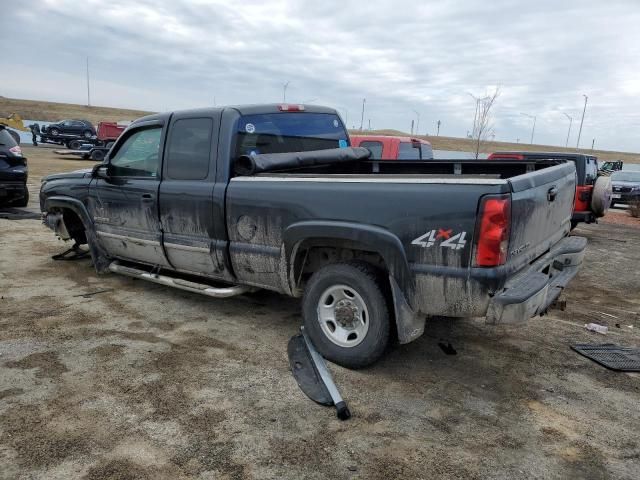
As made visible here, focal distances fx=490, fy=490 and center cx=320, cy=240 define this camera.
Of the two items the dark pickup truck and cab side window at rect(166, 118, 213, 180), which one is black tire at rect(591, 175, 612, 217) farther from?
cab side window at rect(166, 118, 213, 180)

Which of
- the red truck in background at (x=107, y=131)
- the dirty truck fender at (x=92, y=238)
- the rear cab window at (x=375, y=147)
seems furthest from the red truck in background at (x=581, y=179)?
the red truck in background at (x=107, y=131)

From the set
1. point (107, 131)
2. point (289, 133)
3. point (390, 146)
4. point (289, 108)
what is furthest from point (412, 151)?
point (107, 131)

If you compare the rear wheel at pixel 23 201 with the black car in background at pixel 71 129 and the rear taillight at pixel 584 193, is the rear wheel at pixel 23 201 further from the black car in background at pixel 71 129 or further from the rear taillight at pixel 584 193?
the black car in background at pixel 71 129

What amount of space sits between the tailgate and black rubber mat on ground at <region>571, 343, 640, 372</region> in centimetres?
98

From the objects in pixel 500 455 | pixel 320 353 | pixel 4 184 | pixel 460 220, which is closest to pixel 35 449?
pixel 320 353

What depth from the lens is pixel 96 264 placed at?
5.59 meters

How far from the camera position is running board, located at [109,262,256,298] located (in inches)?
170

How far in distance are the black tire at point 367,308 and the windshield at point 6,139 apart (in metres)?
8.84

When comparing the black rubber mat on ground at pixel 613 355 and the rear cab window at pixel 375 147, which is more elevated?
the rear cab window at pixel 375 147

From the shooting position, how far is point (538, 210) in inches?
131

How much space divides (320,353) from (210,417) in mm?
1077

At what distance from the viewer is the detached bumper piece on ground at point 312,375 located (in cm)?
314

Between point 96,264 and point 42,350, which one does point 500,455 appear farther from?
point 96,264

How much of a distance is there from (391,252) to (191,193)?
202cm
